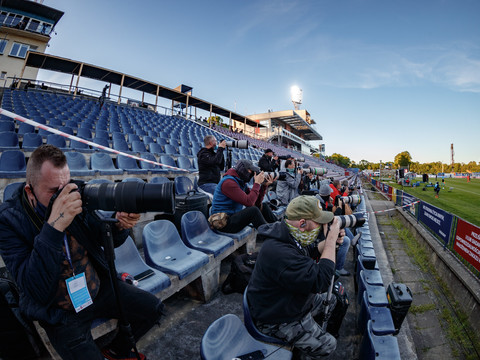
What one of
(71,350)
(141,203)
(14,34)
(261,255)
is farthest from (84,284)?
(14,34)

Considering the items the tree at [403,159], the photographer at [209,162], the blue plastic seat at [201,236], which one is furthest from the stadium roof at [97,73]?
the tree at [403,159]

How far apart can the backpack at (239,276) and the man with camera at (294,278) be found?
86 cm

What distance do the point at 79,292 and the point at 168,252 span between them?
4.01 feet

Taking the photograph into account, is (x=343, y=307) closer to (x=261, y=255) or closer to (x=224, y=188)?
(x=261, y=255)

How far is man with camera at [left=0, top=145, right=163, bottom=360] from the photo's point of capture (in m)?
1.13

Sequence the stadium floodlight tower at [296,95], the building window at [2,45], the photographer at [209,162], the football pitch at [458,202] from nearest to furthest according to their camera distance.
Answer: the photographer at [209,162] < the football pitch at [458,202] < the building window at [2,45] < the stadium floodlight tower at [296,95]

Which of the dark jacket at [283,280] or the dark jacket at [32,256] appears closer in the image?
the dark jacket at [32,256]

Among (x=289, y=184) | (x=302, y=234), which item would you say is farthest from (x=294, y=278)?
(x=289, y=184)

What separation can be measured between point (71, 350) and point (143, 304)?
17.0 inches

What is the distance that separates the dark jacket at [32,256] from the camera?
44.4 inches

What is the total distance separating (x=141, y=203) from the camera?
3.83 feet

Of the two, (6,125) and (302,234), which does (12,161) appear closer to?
(6,125)

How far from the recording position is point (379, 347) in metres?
1.71

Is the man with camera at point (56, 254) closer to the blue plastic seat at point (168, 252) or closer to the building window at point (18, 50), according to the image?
the blue plastic seat at point (168, 252)
